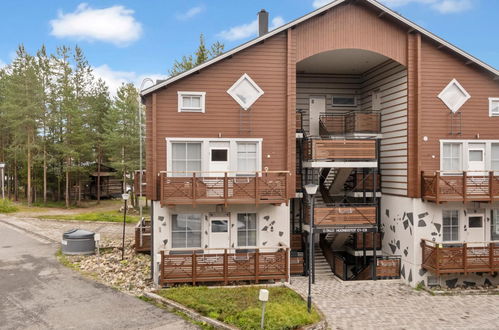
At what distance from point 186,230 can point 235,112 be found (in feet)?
18.4

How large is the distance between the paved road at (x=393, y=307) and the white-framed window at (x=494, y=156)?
6.03 metres

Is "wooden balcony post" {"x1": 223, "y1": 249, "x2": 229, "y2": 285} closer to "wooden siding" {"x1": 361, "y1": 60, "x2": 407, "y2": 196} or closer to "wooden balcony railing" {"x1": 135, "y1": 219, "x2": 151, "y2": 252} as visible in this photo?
"wooden balcony railing" {"x1": 135, "y1": 219, "x2": 151, "y2": 252}

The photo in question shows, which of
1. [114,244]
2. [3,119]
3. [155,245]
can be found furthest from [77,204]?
[155,245]

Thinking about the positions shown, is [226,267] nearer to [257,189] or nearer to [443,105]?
[257,189]

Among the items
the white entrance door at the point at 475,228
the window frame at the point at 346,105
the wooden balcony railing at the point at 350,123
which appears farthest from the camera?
the window frame at the point at 346,105

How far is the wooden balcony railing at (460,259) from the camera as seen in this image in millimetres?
15383

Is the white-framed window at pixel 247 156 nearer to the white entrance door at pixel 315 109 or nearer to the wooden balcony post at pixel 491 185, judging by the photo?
the white entrance door at pixel 315 109

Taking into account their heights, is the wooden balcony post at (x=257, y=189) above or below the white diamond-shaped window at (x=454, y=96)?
below

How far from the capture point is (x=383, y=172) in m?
19.0

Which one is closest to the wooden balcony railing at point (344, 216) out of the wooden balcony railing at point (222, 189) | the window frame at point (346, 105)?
the wooden balcony railing at point (222, 189)

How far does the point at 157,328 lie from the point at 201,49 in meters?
31.8

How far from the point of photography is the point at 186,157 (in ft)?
52.1

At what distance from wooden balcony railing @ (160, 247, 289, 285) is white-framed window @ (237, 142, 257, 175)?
3.61 meters

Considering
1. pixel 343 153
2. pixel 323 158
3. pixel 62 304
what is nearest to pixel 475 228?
pixel 343 153
